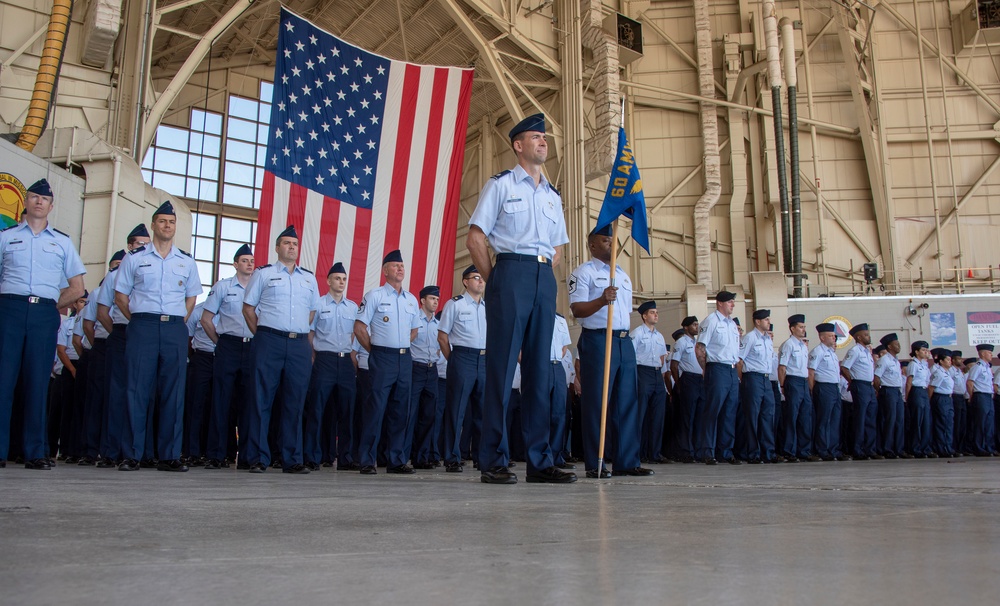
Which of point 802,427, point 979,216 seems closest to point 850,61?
point 979,216

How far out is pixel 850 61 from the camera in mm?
16328

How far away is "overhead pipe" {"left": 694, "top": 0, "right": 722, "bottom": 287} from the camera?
51.0 feet

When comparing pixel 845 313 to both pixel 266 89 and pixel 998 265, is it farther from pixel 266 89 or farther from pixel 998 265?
pixel 266 89

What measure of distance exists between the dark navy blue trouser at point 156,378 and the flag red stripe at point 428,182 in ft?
20.0

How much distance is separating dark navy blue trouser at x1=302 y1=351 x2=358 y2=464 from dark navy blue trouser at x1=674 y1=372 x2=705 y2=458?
3.35 meters

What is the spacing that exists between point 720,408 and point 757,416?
1.75 feet

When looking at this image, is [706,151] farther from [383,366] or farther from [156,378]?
[156,378]

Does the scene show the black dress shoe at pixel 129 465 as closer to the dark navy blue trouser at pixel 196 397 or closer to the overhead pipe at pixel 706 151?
the dark navy blue trouser at pixel 196 397

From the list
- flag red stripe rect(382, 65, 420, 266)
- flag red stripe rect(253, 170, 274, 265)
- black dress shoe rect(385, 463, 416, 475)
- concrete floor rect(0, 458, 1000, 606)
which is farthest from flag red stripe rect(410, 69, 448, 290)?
concrete floor rect(0, 458, 1000, 606)

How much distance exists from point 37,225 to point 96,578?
12.2ft

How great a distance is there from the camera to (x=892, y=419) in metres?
8.35

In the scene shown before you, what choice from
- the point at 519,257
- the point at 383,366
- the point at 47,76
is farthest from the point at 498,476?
the point at 47,76

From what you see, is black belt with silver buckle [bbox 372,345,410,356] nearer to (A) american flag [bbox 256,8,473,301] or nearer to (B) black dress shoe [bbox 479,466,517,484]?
(B) black dress shoe [bbox 479,466,517,484]

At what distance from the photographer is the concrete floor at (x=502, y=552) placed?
0.69 metres
